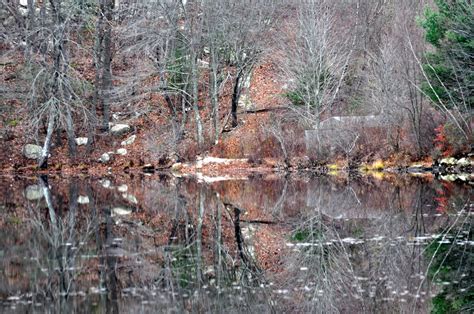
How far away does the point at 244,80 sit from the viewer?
36000mm

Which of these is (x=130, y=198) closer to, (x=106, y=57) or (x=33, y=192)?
(x=33, y=192)

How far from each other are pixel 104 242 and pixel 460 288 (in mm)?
7499

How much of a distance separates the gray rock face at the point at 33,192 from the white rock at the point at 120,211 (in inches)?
155

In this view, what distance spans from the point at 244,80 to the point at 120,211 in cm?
1796

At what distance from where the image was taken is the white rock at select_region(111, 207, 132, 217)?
18.7 meters

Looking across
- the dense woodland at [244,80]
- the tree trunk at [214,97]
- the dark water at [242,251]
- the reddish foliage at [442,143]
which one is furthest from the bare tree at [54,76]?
the reddish foliage at [442,143]

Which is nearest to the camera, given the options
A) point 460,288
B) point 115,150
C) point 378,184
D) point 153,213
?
point 460,288

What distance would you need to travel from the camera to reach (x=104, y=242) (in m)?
14.6

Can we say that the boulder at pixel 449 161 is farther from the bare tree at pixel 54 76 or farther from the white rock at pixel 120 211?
the bare tree at pixel 54 76

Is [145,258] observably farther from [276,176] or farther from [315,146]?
[315,146]

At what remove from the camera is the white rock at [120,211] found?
1866 centimetres

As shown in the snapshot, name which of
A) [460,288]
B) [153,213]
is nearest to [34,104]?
[153,213]

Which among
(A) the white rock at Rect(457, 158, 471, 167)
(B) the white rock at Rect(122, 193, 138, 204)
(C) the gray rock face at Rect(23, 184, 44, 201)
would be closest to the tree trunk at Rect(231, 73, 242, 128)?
(A) the white rock at Rect(457, 158, 471, 167)

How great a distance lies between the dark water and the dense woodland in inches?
286
